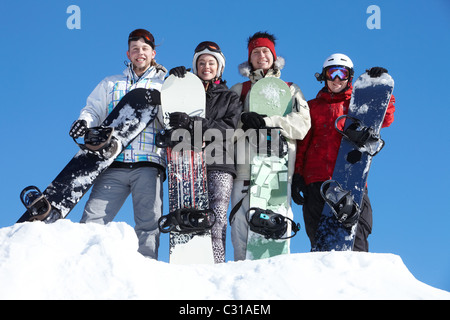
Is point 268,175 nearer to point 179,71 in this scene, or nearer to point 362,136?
point 362,136

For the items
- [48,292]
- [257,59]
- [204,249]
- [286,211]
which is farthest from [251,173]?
[48,292]

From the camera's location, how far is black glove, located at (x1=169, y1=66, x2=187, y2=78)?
5.53m

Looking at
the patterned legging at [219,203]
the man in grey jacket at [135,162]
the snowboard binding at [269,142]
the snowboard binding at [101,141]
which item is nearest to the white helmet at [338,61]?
the snowboard binding at [269,142]

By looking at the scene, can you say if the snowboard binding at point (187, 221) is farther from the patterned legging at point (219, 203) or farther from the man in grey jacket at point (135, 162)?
the man in grey jacket at point (135, 162)

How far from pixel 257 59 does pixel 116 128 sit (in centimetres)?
166

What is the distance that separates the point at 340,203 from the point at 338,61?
1531 mm

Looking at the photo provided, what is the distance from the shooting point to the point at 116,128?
A: 18.1 ft

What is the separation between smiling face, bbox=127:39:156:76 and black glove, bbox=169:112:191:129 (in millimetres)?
904

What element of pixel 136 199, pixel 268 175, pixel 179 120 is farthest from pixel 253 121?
pixel 136 199

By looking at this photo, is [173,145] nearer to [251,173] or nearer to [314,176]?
[251,173]

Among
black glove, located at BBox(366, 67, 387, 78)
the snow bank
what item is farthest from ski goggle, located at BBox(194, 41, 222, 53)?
the snow bank

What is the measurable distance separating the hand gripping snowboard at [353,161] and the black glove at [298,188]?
0.24m

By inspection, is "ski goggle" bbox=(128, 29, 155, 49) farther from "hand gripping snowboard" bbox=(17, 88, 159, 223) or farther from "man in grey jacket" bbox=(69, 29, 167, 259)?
"hand gripping snowboard" bbox=(17, 88, 159, 223)

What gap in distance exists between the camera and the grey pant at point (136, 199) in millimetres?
5094
